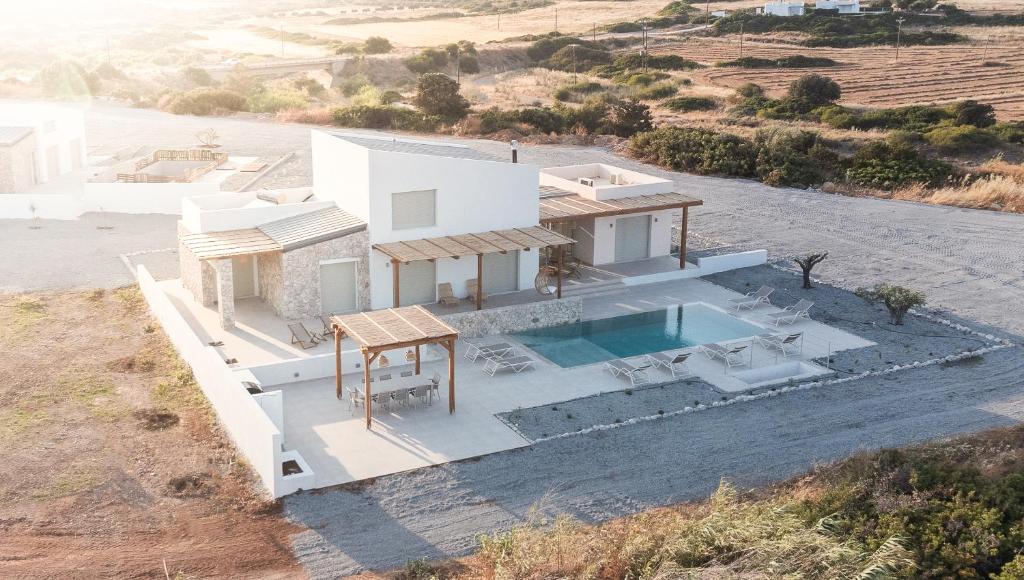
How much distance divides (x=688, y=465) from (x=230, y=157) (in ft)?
105

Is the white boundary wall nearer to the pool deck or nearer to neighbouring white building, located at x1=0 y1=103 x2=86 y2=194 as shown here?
the pool deck

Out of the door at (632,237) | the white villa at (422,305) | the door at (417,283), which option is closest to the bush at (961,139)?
the white villa at (422,305)

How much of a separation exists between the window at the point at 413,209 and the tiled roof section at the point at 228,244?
304cm

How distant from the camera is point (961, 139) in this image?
45.2 metres

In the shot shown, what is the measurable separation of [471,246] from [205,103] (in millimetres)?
37445

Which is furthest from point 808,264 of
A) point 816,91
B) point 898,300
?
point 816,91

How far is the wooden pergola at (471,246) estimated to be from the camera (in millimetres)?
23531

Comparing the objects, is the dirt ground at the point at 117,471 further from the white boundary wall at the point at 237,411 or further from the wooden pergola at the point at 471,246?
the wooden pergola at the point at 471,246

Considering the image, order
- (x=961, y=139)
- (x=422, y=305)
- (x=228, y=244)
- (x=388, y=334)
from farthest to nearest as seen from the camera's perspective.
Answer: (x=961, y=139) < (x=422, y=305) < (x=228, y=244) < (x=388, y=334)

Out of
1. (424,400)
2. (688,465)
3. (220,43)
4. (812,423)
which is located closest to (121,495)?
(424,400)

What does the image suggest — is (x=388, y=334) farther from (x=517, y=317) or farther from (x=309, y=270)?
(x=517, y=317)

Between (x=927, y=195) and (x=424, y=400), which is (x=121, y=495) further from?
(x=927, y=195)

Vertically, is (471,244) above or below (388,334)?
above

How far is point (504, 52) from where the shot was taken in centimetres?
8638
